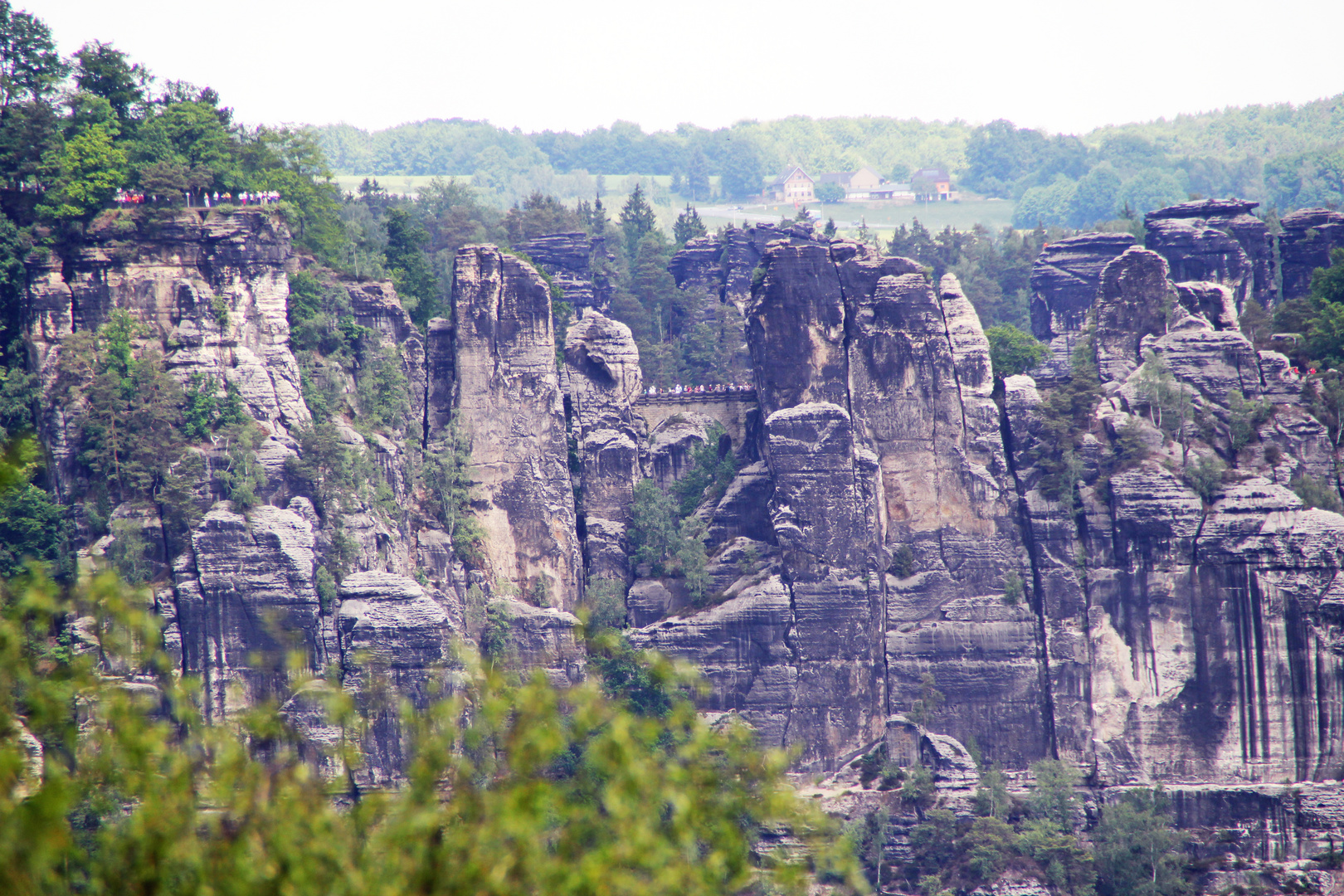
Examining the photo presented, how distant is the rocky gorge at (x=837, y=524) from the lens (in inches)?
1683

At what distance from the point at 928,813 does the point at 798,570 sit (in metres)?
7.66

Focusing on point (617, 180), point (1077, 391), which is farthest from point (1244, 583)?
point (617, 180)

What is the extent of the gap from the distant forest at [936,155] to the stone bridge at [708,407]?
2427 inches

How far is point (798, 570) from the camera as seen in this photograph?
4612 cm

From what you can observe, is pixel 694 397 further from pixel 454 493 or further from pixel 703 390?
pixel 454 493

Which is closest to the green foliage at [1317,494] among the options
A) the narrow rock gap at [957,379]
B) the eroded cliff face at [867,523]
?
the eroded cliff face at [867,523]

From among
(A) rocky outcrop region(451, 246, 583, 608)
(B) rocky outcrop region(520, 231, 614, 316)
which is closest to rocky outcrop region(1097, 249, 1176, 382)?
(A) rocky outcrop region(451, 246, 583, 608)

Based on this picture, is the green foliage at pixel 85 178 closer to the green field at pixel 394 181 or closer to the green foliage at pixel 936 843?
the green foliage at pixel 936 843

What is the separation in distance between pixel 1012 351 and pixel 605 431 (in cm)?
1422

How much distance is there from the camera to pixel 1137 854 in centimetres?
4169

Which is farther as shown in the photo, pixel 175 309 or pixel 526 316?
pixel 526 316

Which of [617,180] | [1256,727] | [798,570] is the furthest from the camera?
[617,180]

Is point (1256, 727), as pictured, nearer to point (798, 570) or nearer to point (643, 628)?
point (798, 570)

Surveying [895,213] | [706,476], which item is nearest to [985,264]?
[706,476]
